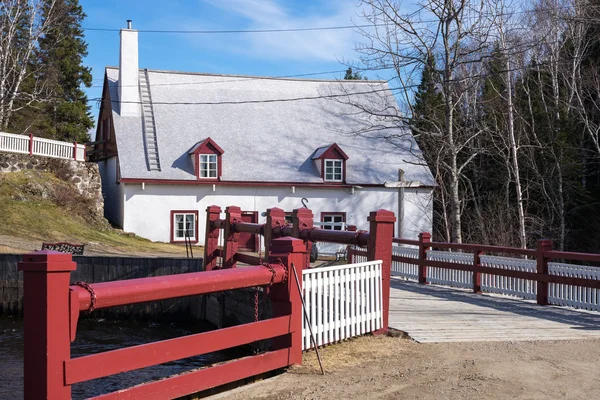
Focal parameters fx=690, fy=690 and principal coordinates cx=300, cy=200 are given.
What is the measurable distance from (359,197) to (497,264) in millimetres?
19567

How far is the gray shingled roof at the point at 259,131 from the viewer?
31922 mm

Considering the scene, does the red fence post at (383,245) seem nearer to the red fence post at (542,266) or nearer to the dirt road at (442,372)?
the dirt road at (442,372)

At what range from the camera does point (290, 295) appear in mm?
7469

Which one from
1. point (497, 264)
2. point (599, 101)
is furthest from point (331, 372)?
point (599, 101)

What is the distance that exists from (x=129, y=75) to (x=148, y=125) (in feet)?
9.85

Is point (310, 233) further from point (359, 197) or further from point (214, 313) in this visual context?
point (359, 197)

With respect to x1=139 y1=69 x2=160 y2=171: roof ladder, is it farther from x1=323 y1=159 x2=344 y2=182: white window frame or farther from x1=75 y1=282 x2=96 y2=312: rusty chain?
x1=75 y1=282 x2=96 y2=312: rusty chain

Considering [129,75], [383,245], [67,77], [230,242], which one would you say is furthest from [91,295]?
[67,77]

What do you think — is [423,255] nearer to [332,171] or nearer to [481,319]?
[481,319]

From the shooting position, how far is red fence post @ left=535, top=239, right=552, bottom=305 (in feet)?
40.9

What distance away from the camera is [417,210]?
3362 cm

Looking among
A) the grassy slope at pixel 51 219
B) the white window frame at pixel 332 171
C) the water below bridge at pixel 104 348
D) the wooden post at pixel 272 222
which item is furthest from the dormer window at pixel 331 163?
the wooden post at pixel 272 222

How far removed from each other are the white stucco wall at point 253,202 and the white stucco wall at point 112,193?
3.36 ft

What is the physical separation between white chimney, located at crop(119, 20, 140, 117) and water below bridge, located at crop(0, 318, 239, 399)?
16.8 metres
